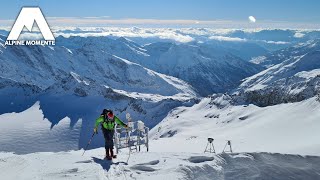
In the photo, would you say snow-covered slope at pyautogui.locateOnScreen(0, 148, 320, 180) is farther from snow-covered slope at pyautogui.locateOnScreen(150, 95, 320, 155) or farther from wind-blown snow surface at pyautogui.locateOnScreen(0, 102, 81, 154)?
wind-blown snow surface at pyautogui.locateOnScreen(0, 102, 81, 154)

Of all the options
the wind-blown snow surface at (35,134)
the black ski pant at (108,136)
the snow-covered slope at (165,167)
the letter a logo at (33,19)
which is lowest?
the snow-covered slope at (165,167)

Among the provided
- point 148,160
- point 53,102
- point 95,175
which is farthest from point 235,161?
point 53,102

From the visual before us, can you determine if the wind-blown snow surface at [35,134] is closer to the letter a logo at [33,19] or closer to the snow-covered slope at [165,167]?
the letter a logo at [33,19]

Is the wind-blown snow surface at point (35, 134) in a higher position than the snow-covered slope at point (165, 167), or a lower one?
higher

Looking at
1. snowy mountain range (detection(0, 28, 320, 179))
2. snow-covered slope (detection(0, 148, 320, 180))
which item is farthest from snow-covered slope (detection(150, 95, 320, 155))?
snow-covered slope (detection(0, 148, 320, 180))

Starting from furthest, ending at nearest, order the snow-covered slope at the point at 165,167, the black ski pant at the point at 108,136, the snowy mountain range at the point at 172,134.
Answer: the black ski pant at the point at 108,136 < the snowy mountain range at the point at 172,134 < the snow-covered slope at the point at 165,167

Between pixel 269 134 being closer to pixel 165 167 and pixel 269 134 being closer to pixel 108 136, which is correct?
pixel 108 136

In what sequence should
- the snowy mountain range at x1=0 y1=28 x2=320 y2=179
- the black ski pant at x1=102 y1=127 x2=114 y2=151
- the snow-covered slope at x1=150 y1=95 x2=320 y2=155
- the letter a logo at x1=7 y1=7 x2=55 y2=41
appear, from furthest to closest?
the letter a logo at x1=7 y1=7 x2=55 y2=41
the snow-covered slope at x1=150 y1=95 x2=320 y2=155
the black ski pant at x1=102 y1=127 x2=114 y2=151
the snowy mountain range at x1=0 y1=28 x2=320 y2=179

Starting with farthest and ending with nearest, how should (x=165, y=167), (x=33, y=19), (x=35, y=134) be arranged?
(x=35, y=134), (x=33, y=19), (x=165, y=167)

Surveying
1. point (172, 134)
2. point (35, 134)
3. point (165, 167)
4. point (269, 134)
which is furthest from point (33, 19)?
point (165, 167)

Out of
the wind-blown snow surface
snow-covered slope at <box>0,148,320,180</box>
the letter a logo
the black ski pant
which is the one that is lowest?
snow-covered slope at <box>0,148,320,180</box>

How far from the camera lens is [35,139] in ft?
369

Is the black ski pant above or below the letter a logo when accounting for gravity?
below

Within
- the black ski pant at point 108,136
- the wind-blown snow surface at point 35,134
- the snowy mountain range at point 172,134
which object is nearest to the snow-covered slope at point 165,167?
the snowy mountain range at point 172,134
